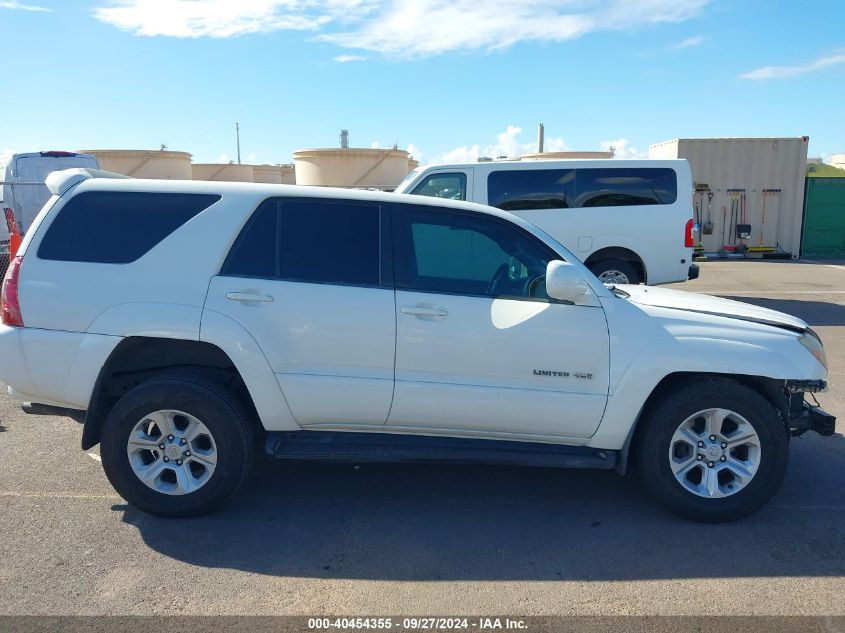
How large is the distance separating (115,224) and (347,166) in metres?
16.6

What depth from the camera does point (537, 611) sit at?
295 centimetres

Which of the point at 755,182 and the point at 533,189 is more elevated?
the point at 755,182

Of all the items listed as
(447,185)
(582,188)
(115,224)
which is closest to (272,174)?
(447,185)

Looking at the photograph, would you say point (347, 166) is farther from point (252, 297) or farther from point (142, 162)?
point (252, 297)

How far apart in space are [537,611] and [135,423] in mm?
2291

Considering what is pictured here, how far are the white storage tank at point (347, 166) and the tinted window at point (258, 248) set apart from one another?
53.2 ft

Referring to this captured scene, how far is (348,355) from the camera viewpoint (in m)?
3.65

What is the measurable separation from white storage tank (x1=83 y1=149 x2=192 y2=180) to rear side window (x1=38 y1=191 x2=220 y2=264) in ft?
60.3

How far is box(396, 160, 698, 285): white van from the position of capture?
9.59 m

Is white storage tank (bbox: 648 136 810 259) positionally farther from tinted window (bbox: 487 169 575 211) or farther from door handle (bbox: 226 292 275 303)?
door handle (bbox: 226 292 275 303)

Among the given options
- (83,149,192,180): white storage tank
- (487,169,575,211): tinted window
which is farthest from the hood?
(83,149,192,180): white storage tank

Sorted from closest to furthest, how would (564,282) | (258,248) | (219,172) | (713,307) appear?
(564,282), (258,248), (713,307), (219,172)

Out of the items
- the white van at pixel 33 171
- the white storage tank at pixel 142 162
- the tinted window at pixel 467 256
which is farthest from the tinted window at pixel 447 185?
the white storage tank at pixel 142 162

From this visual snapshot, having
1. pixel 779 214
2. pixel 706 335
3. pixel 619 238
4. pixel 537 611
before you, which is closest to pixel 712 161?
pixel 779 214
